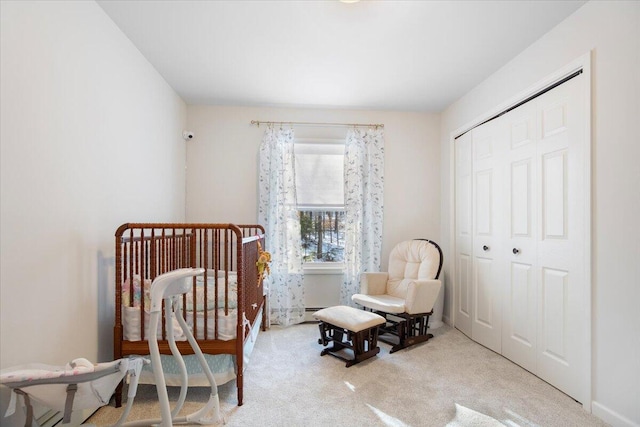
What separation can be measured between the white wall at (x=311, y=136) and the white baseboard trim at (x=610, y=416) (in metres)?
2.29

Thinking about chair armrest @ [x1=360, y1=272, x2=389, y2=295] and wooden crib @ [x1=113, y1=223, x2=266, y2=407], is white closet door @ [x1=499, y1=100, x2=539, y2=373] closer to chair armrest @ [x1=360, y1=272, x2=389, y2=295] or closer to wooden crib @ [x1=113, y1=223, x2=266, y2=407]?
chair armrest @ [x1=360, y1=272, x2=389, y2=295]

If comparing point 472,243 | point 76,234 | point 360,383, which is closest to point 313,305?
point 360,383

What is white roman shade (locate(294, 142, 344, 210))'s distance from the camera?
13.3ft

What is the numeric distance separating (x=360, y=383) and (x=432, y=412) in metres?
0.54

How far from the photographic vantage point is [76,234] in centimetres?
192

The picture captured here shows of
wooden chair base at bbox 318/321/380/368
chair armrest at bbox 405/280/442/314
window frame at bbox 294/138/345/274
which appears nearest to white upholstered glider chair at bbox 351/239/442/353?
chair armrest at bbox 405/280/442/314

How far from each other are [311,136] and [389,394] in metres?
2.83

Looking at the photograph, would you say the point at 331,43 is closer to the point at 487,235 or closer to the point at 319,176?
the point at 319,176

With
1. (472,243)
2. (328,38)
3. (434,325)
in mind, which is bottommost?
(434,325)

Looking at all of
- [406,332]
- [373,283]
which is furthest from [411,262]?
[406,332]

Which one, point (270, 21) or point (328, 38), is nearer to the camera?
point (270, 21)

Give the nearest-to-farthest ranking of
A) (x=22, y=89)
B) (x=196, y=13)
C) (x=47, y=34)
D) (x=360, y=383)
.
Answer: (x=22, y=89)
(x=47, y=34)
(x=196, y=13)
(x=360, y=383)

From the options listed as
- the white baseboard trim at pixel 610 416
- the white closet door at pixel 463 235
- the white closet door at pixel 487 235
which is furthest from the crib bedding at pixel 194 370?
the white closet door at pixel 463 235

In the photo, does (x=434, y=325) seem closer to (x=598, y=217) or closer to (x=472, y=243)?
(x=472, y=243)
